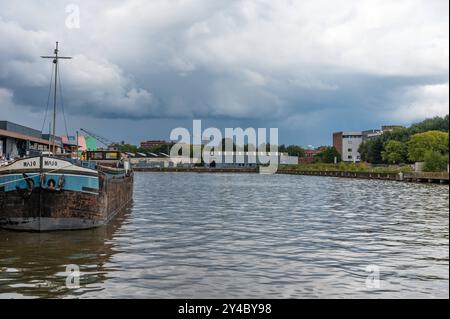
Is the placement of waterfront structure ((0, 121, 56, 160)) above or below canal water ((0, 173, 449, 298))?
above

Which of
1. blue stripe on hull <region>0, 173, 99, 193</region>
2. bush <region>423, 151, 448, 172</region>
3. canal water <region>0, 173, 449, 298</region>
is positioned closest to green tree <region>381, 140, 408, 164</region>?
bush <region>423, 151, 448, 172</region>

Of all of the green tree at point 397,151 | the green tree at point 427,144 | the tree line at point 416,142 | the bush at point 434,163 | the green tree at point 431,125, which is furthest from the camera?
the green tree at point 397,151

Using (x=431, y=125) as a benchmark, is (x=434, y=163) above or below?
below

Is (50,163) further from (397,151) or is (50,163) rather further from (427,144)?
(397,151)

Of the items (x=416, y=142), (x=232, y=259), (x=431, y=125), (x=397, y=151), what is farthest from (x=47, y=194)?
(x=431, y=125)

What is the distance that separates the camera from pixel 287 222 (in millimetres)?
31969

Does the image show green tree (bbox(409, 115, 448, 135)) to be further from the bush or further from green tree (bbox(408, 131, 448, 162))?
the bush

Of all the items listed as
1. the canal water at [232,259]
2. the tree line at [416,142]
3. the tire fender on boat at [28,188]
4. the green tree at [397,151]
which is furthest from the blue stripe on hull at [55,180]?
the green tree at [397,151]

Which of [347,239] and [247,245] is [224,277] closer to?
[247,245]

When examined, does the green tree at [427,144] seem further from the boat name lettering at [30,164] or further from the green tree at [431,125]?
the boat name lettering at [30,164]

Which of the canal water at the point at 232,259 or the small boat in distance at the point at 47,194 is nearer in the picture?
the canal water at the point at 232,259
